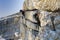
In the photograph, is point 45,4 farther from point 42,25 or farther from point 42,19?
point 42,25

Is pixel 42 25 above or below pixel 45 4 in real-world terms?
below

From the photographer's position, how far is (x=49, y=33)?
341 cm

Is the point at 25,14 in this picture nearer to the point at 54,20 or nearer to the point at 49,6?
the point at 49,6

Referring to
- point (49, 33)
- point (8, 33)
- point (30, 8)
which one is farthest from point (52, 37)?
point (8, 33)

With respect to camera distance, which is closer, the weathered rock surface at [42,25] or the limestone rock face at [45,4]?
the weathered rock surface at [42,25]

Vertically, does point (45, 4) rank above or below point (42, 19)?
above

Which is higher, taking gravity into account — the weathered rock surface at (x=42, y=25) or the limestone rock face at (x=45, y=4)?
the limestone rock face at (x=45, y=4)

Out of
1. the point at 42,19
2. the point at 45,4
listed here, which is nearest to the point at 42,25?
the point at 42,19

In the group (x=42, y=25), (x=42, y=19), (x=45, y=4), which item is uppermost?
(x=45, y=4)

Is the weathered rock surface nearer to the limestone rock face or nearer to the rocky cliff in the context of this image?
the rocky cliff

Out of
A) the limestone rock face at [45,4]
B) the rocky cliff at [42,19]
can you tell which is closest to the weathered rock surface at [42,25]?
the rocky cliff at [42,19]

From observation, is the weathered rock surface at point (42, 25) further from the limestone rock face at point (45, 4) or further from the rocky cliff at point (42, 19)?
the limestone rock face at point (45, 4)

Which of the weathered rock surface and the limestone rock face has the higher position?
the limestone rock face

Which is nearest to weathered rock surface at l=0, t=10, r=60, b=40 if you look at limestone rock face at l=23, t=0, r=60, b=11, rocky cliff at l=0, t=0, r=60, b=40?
rocky cliff at l=0, t=0, r=60, b=40
